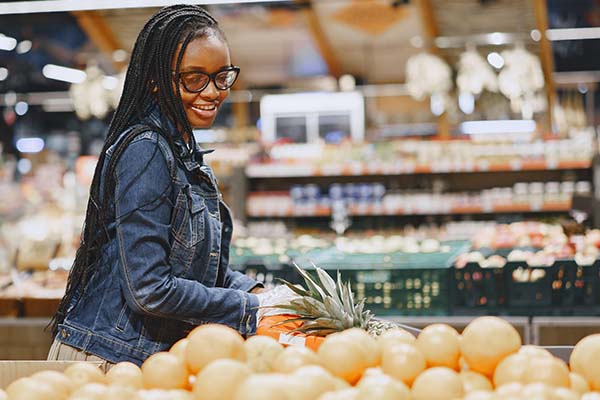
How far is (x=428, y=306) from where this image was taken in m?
4.04

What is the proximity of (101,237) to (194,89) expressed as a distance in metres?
0.43

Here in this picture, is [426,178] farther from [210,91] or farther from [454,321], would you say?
[210,91]

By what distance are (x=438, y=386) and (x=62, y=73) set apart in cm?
1384

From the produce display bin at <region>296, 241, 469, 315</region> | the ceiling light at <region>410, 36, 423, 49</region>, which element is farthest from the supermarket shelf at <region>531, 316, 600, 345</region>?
the ceiling light at <region>410, 36, 423, 49</region>

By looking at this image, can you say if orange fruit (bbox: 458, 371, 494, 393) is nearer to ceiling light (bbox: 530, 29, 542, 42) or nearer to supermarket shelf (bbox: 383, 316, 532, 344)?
supermarket shelf (bbox: 383, 316, 532, 344)

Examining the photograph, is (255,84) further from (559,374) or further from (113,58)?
(559,374)

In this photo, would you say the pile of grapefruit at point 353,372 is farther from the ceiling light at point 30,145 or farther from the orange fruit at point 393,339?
the ceiling light at point 30,145

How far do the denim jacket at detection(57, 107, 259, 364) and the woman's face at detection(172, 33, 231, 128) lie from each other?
0.08 metres

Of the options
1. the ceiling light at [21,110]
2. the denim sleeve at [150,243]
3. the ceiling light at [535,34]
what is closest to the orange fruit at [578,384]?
the denim sleeve at [150,243]

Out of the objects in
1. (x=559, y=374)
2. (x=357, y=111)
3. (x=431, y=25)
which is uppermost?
(x=431, y=25)

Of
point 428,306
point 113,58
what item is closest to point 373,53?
point 113,58

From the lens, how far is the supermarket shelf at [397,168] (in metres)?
7.77

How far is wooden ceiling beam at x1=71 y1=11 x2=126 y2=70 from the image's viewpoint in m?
10.9

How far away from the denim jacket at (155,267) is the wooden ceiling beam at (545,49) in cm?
844
